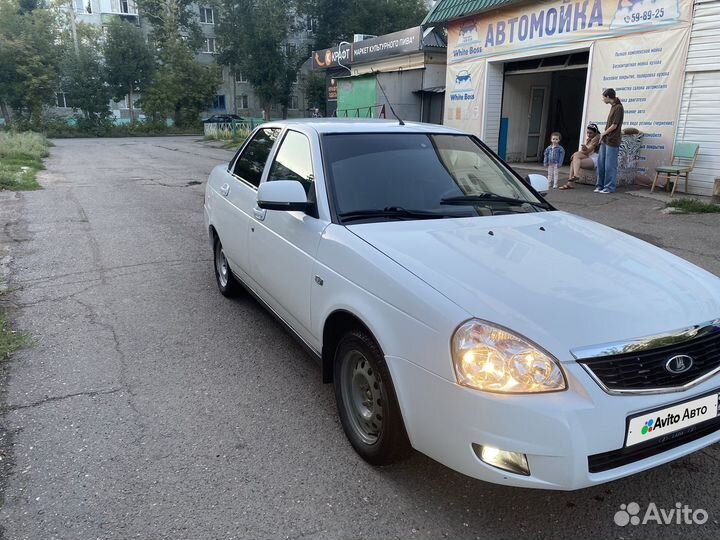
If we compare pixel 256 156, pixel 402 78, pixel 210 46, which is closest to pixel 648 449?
pixel 256 156

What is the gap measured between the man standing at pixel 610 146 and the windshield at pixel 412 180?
7945 millimetres

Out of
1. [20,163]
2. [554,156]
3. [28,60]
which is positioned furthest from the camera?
[28,60]

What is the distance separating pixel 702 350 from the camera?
7.66 feet

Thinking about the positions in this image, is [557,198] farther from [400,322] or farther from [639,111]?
[400,322]

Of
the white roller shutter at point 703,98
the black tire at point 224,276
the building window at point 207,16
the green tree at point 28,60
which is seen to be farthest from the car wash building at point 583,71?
the building window at point 207,16

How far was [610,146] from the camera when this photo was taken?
1099cm

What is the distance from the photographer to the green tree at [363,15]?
189 ft

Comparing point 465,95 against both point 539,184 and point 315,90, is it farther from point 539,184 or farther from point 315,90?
point 315,90

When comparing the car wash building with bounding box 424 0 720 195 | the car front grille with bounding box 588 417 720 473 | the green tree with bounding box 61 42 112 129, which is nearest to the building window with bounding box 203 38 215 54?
the green tree with bounding box 61 42 112 129

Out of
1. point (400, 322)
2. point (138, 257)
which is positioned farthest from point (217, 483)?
point (138, 257)

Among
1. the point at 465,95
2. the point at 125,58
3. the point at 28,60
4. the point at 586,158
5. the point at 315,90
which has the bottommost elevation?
the point at 586,158

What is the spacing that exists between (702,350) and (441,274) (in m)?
1.14

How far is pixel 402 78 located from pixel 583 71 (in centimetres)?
721

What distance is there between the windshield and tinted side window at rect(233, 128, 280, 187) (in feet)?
3.12
